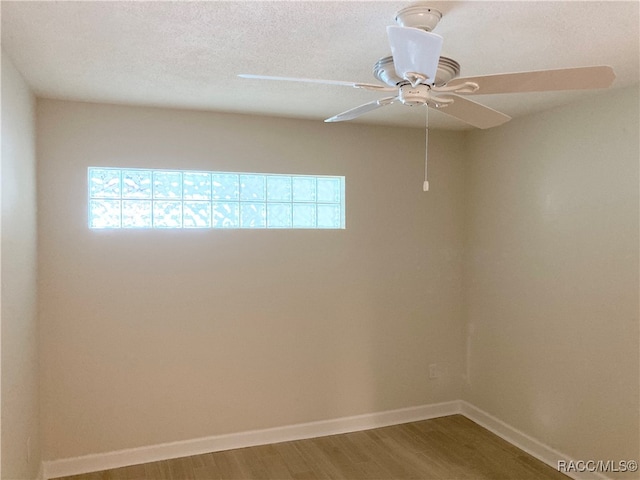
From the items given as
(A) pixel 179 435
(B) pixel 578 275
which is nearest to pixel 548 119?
(B) pixel 578 275

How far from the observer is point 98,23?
184 cm

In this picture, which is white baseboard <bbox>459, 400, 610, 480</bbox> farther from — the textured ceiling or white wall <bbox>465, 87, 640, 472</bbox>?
the textured ceiling

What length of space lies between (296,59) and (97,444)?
2.66 meters

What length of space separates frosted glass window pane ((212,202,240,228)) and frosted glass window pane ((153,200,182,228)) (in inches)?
→ 9.4

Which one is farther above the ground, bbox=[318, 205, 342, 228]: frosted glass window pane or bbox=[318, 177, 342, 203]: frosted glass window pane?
bbox=[318, 177, 342, 203]: frosted glass window pane

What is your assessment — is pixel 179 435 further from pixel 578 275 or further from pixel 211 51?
pixel 578 275

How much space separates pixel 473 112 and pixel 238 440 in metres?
2.69

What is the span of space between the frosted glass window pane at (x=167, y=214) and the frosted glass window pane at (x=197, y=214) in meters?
0.04

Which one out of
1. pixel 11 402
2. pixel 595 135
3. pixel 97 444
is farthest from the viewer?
pixel 97 444

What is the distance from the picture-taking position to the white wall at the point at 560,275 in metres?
2.78

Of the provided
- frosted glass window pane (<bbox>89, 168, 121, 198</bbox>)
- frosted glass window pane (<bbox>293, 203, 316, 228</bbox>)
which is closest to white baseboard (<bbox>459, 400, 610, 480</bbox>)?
frosted glass window pane (<bbox>293, 203, 316, 228</bbox>)

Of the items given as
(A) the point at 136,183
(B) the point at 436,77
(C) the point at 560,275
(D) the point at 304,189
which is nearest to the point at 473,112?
(B) the point at 436,77

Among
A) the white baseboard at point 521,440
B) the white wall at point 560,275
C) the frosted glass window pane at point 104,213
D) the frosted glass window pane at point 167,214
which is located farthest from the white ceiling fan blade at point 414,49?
the white baseboard at point 521,440

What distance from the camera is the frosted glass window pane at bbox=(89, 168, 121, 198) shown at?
3.20m
